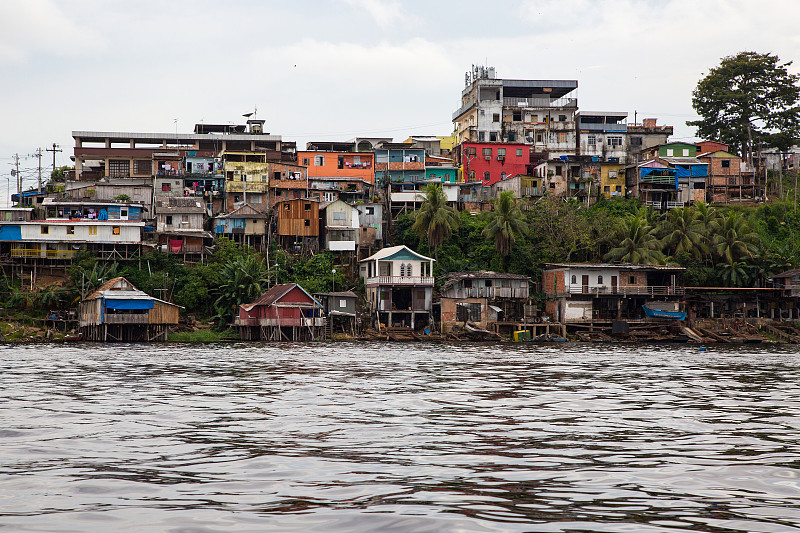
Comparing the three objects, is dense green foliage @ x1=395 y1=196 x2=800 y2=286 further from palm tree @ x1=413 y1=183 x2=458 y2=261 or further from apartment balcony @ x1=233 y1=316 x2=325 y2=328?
apartment balcony @ x1=233 y1=316 x2=325 y2=328

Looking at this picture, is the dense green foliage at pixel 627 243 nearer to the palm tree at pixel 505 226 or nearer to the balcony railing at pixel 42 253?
the palm tree at pixel 505 226

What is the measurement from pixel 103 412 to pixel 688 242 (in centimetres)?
6760

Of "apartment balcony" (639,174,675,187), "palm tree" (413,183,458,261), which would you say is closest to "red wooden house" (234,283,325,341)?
"palm tree" (413,183,458,261)

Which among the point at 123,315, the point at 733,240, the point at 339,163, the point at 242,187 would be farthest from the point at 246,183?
the point at 733,240

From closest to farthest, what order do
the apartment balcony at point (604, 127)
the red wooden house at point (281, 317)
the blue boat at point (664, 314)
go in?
1. the red wooden house at point (281, 317)
2. the blue boat at point (664, 314)
3. the apartment balcony at point (604, 127)

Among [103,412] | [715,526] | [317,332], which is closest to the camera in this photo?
[715,526]

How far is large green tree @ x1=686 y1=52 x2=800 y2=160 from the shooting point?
103250 millimetres

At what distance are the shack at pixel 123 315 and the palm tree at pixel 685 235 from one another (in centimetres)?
4632

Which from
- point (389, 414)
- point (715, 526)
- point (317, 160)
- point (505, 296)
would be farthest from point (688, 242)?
point (715, 526)

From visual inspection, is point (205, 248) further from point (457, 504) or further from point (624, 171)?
point (457, 504)

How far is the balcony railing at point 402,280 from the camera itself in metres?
72.9

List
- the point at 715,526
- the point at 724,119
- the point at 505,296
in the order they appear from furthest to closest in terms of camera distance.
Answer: the point at 724,119 < the point at 505,296 < the point at 715,526

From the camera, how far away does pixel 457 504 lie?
34.4 ft

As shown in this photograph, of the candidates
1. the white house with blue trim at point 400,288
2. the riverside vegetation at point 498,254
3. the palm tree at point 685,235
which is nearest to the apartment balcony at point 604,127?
the riverside vegetation at point 498,254
